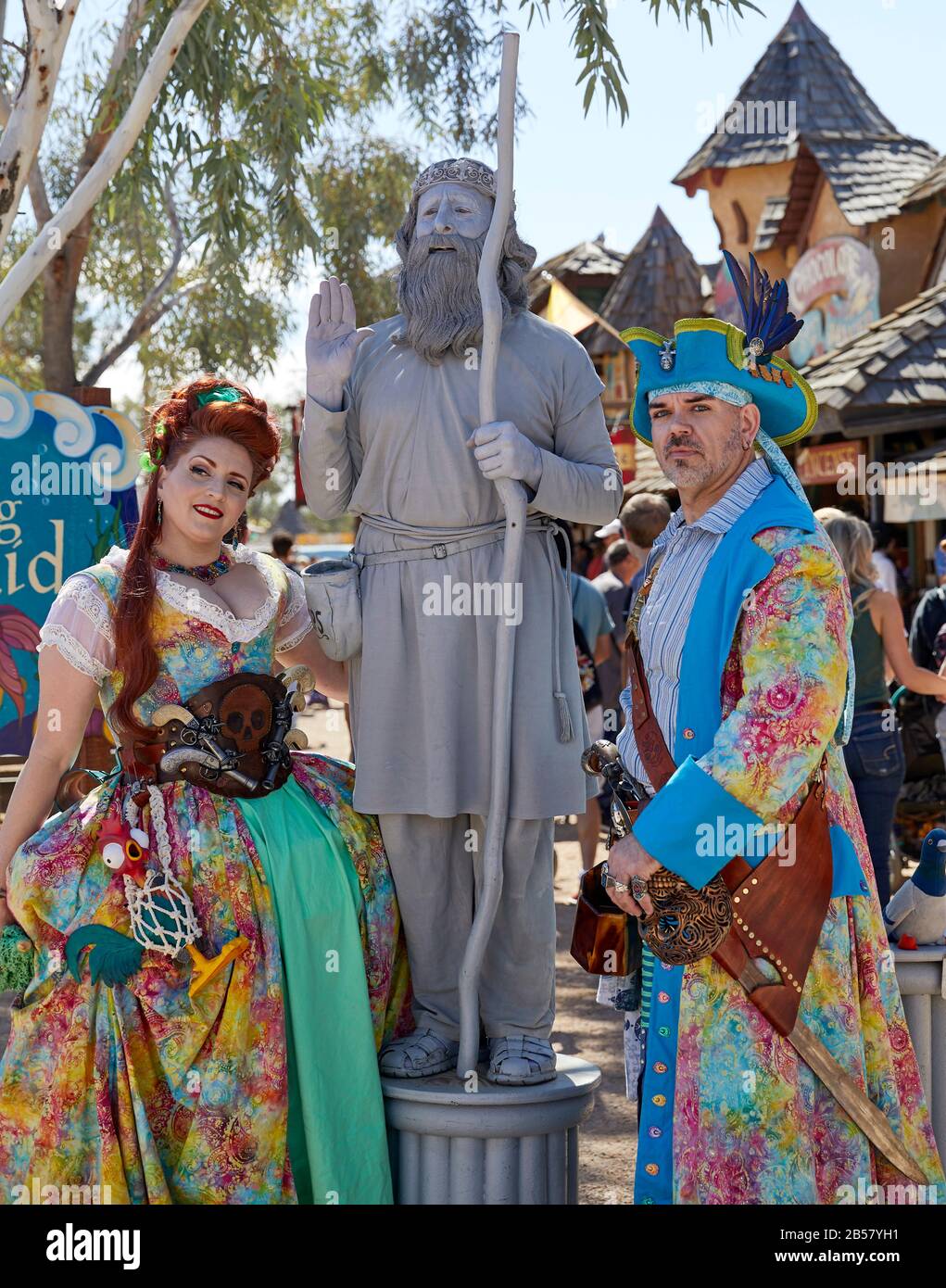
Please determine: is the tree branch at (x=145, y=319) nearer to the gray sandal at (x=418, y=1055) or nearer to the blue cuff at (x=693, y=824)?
the gray sandal at (x=418, y=1055)

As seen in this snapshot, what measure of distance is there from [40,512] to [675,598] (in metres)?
3.93

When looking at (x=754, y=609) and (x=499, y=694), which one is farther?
(x=499, y=694)

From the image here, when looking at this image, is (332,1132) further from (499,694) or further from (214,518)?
(214,518)

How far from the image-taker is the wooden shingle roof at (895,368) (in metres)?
10.1

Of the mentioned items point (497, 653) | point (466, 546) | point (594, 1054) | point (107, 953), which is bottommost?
point (594, 1054)

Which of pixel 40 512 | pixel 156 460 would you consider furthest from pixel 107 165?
pixel 156 460

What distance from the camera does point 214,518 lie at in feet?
10.8

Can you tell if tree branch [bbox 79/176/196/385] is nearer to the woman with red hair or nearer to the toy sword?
the woman with red hair

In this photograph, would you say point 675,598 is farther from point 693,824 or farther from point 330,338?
point 330,338

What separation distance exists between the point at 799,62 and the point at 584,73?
12.9 metres

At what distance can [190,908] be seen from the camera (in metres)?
3.01

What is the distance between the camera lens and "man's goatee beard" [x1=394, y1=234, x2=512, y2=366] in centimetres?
323

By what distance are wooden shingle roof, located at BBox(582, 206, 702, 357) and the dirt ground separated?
34.0 ft
